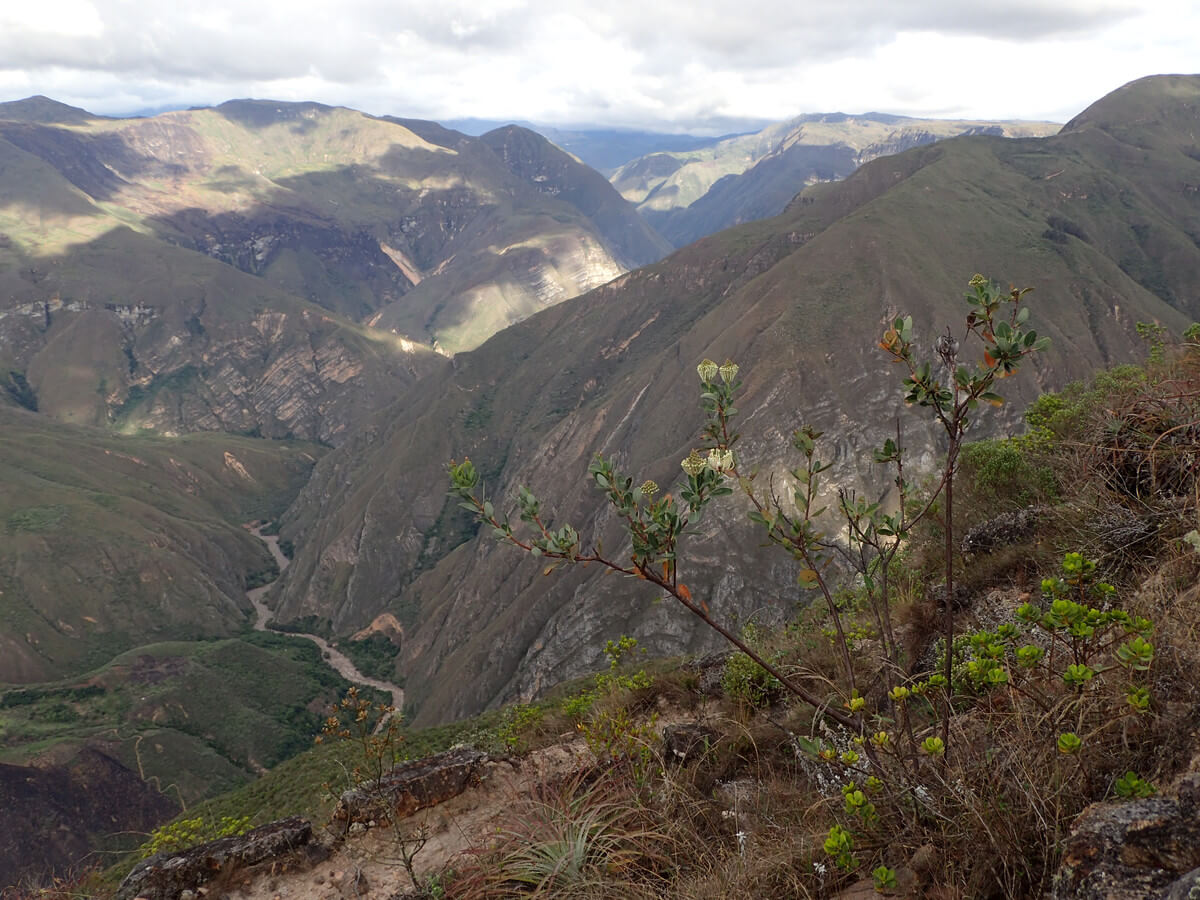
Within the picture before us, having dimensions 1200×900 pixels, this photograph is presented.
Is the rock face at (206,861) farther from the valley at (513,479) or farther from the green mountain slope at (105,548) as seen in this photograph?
the green mountain slope at (105,548)

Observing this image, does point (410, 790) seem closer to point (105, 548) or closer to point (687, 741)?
point (687, 741)

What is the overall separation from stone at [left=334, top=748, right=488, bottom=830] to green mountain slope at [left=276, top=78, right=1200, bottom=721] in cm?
2657

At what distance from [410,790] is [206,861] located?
2068mm

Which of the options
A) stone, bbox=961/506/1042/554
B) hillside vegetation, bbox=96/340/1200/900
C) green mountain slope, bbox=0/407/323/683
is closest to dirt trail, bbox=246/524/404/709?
green mountain slope, bbox=0/407/323/683

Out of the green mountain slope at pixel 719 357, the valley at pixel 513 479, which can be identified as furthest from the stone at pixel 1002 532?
the green mountain slope at pixel 719 357

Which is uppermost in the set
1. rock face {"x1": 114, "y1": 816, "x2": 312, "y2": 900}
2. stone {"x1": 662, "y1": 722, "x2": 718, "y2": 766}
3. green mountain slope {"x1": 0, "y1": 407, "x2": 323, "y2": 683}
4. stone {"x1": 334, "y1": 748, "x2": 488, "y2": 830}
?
stone {"x1": 662, "y1": 722, "x2": 718, "y2": 766}

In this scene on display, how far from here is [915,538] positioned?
10172 millimetres

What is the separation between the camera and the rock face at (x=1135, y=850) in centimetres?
235

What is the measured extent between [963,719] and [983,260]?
9138 centimetres

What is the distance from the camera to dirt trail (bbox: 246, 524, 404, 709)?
90162 millimetres

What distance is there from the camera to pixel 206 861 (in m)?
6.63

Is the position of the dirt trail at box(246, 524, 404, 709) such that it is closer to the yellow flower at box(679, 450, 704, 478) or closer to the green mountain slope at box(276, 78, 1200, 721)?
the green mountain slope at box(276, 78, 1200, 721)

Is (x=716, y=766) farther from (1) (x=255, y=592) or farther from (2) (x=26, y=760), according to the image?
(1) (x=255, y=592)

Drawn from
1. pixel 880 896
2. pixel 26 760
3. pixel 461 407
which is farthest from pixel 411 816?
pixel 461 407
